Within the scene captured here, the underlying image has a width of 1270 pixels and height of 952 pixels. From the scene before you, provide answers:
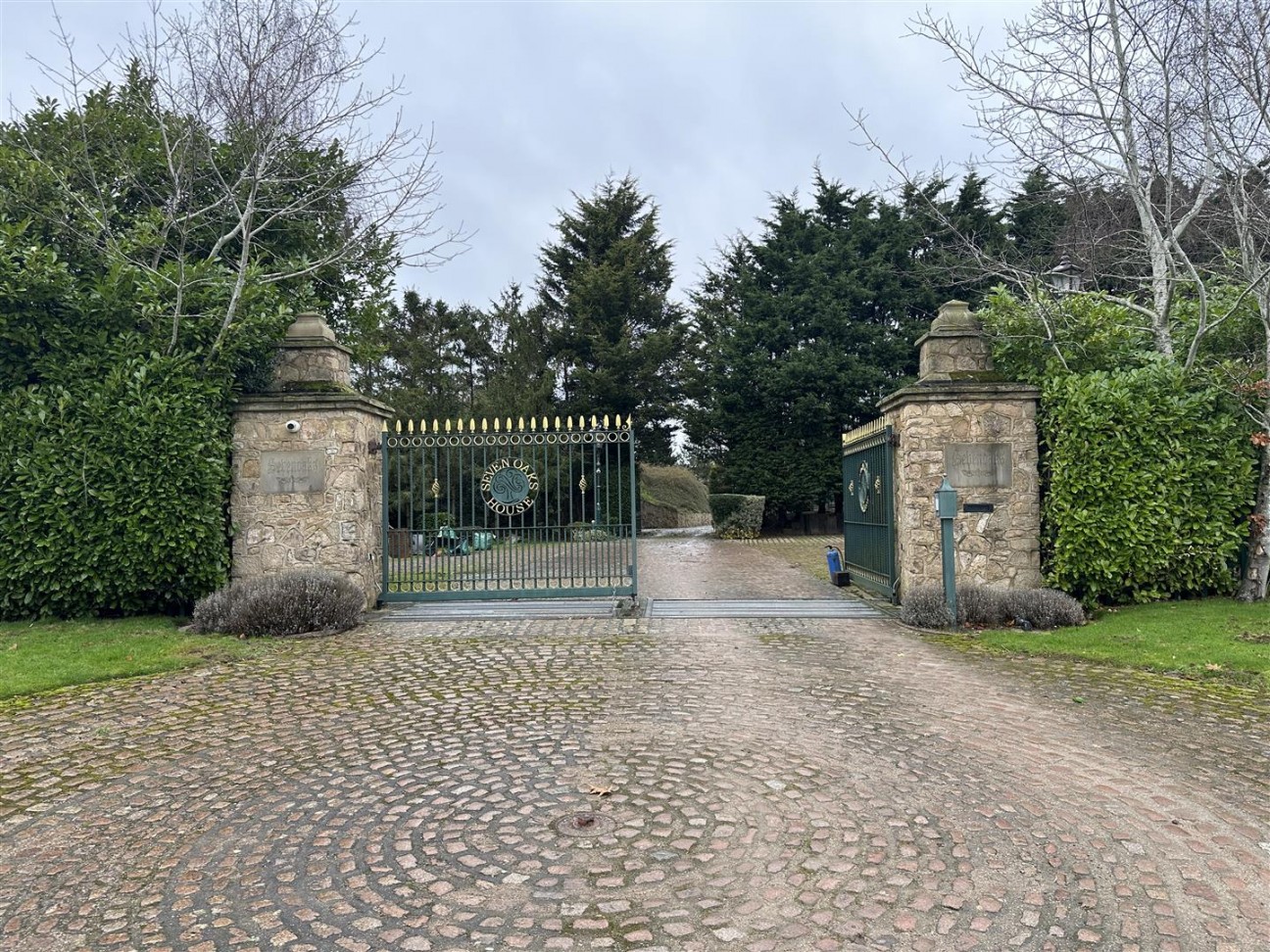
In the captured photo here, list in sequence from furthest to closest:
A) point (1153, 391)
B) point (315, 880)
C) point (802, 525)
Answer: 1. point (802, 525)
2. point (1153, 391)
3. point (315, 880)

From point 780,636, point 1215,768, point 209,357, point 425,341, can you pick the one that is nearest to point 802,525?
point 425,341

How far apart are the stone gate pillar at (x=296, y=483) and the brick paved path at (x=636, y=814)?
3.02 metres

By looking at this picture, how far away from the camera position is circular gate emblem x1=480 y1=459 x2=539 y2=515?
9031 millimetres

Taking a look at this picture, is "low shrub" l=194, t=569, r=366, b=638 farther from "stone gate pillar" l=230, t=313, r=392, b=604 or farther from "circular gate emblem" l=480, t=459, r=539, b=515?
"circular gate emblem" l=480, t=459, r=539, b=515

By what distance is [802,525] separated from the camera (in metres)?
24.3

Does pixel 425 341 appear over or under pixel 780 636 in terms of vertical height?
over

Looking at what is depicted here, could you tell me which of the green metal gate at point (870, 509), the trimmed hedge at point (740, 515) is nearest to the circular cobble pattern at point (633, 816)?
the green metal gate at point (870, 509)

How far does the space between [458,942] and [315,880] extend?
2.30ft

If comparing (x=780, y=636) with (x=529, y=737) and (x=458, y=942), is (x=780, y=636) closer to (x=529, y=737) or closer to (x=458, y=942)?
(x=529, y=737)

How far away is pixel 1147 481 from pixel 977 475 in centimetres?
151

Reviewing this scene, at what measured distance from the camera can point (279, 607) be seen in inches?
295

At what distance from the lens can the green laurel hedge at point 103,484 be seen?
763 centimetres

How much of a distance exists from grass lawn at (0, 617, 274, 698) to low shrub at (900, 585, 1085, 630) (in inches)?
240

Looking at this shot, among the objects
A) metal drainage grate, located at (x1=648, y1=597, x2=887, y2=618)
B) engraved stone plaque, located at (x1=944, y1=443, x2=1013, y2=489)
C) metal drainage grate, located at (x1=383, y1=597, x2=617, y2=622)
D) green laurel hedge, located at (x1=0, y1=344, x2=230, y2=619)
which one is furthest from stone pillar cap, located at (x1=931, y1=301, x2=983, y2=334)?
green laurel hedge, located at (x1=0, y1=344, x2=230, y2=619)
